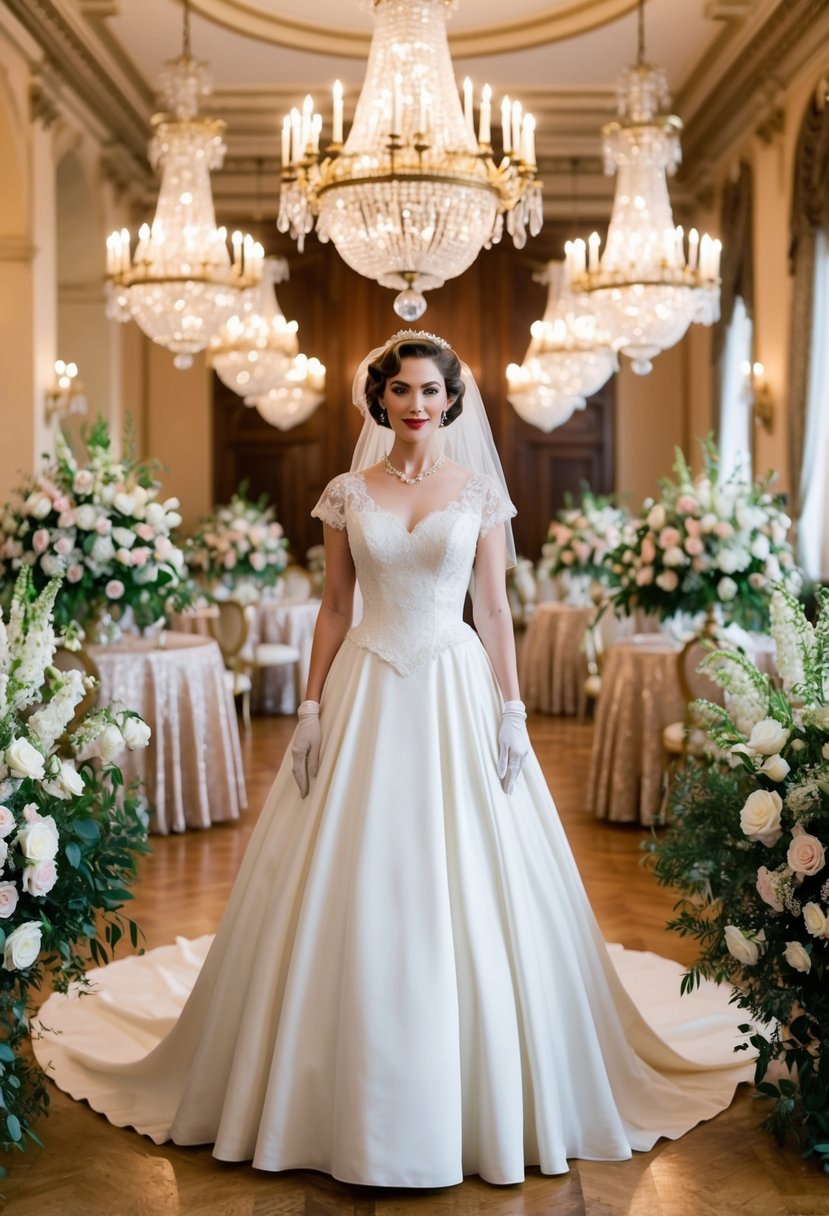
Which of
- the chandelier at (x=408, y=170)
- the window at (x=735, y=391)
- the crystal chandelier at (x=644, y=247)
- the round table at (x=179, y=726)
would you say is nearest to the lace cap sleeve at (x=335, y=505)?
the chandelier at (x=408, y=170)

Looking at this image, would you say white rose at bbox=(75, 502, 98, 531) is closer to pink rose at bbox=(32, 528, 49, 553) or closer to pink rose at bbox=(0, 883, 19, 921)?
pink rose at bbox=(32, 528, 49, 553)

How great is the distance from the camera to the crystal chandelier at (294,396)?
35.4 ft

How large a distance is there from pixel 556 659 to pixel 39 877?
7564 mm

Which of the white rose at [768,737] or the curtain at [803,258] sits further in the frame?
the curtain at [803,258]

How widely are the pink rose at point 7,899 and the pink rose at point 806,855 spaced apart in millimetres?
1744

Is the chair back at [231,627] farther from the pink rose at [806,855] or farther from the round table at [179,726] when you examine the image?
the pink rose at [806,855]

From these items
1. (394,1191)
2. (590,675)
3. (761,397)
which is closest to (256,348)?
(590,675)

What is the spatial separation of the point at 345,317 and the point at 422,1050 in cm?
1069

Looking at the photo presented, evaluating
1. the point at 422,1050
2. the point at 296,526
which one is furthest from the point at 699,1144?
the point at 296,526

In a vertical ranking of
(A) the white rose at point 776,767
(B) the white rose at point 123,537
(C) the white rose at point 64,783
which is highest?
(B) the white rose at point 123,537

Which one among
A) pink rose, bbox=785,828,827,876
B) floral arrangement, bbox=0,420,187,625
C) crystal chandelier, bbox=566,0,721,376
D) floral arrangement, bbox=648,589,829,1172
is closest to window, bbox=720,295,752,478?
crystal chandelier, bbox=566,0,721,376

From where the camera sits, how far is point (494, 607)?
332cm

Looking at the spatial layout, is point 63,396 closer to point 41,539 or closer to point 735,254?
point 41,539

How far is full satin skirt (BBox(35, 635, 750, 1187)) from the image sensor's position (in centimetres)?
283
